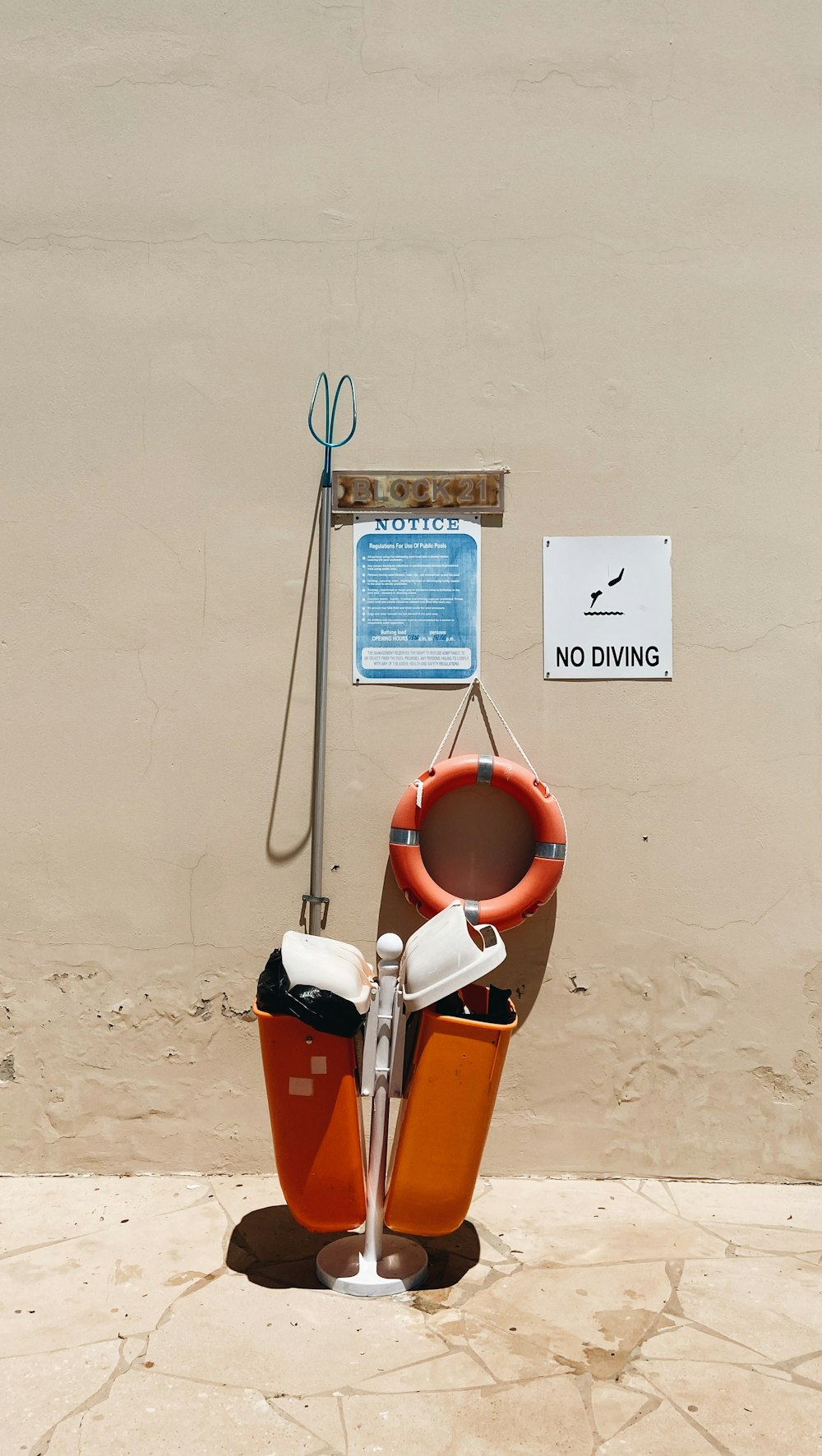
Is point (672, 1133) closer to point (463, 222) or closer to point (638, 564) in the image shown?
point (638, 564)

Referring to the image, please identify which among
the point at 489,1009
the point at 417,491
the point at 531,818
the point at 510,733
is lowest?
the point at 489,1009

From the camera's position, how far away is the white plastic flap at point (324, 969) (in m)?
2.48

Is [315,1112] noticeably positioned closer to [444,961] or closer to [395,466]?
[444,961]

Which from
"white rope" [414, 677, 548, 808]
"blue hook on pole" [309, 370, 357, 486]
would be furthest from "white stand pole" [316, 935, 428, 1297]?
"blue hook on pole" [309, 370, 357, 486]

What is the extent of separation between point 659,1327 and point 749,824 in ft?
4.44

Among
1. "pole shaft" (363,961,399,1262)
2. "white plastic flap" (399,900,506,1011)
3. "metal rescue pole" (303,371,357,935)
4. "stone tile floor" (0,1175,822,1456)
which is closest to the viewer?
"stone tile floor" (0,1175,822,1456)

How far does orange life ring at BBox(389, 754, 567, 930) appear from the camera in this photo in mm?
3053

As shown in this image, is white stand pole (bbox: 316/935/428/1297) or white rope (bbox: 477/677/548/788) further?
white rope (bbox: 477/677/548/788)

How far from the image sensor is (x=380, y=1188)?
2609 millimetres

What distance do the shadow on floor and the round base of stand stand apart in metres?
0.03

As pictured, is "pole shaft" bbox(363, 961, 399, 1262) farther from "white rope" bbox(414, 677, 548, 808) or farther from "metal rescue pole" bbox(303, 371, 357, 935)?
"white rope" bbox(414, 677, 548, 808)

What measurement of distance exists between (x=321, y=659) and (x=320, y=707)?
13cm

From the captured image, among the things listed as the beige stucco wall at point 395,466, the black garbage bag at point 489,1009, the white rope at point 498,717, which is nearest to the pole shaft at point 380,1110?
the black garbage bag at point 489,1009

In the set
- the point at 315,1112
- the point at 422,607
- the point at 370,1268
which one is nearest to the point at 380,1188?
the point at 370,1268
